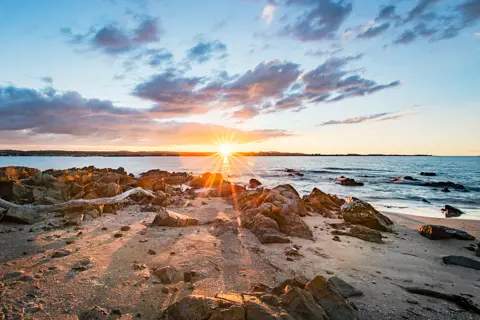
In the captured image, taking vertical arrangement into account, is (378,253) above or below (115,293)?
below

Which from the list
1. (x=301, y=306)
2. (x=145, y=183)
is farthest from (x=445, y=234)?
(x=145, y=183)

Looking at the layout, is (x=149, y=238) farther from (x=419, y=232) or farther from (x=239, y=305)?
(x=419, y=232)

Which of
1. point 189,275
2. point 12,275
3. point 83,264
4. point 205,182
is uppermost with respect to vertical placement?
point 12,275

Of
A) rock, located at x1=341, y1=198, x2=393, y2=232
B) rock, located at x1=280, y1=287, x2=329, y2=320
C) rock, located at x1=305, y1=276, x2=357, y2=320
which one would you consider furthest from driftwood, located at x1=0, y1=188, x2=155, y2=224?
rock, located at x1=341, y1=198, x2=393, y2=232

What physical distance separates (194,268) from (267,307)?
2.94 metres

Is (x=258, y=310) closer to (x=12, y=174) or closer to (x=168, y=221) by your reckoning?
(x=168, y=221)

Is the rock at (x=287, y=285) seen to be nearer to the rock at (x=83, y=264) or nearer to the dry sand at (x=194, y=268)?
the dry sand at (x=194, y=268)

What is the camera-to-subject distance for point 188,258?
265 inches

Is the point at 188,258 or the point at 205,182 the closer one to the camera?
the point at 188,258

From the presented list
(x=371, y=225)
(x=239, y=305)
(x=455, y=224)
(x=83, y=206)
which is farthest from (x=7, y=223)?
(x=455, y=224)

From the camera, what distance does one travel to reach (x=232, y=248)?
783 cm

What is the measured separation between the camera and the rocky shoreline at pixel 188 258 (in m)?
4.16

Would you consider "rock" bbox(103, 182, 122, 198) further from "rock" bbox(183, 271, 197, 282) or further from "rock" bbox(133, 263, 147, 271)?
"rock" bbox(183, 271, 197, 282)

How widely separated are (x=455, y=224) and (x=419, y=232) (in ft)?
13.5
